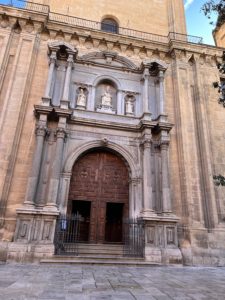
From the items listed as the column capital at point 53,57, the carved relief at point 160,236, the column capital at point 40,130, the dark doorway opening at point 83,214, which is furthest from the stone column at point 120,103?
the carved relief at point 160,236

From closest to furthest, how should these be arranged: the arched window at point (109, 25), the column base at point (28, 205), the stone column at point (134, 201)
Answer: the column base at point (28, 205)
the stone column at point (134, 201)
the arched window at point (109, 25)

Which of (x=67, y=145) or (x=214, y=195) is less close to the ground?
(x=67, y=145)

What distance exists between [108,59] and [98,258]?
9344 millimetres

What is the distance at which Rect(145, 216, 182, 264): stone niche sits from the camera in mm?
8289

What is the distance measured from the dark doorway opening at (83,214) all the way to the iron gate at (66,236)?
0.64 m

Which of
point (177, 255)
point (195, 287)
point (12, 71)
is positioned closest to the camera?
point (195, 287)

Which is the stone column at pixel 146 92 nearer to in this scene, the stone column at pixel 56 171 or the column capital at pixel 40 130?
the stone column at pixel 56 171

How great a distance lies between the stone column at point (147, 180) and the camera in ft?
29.7

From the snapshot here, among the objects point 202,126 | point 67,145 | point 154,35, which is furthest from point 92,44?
point 202,126

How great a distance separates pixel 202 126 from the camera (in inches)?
445

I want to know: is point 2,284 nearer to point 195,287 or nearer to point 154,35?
point 195,287

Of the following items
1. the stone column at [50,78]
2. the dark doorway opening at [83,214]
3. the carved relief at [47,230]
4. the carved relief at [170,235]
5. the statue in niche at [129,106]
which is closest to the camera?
the carved relief at [47,230]

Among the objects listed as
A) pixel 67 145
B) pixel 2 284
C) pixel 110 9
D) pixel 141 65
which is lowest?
pixel 2 284

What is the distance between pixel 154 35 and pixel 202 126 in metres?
6.61
